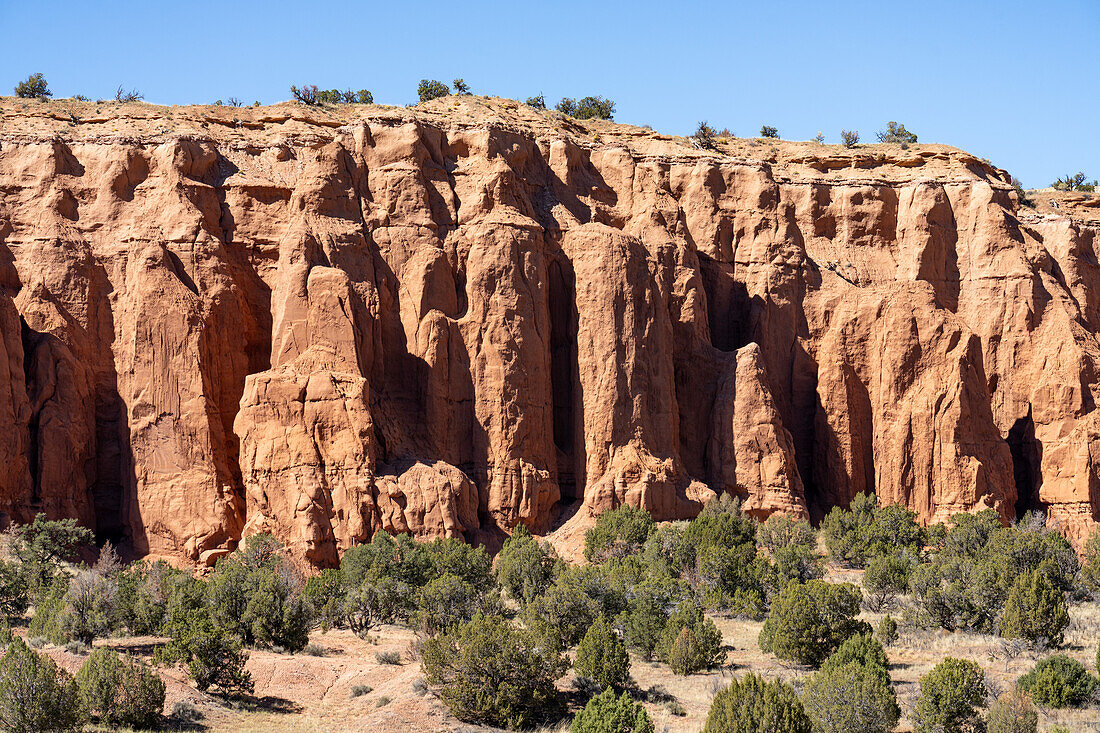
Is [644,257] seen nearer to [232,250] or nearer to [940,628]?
[232,250]

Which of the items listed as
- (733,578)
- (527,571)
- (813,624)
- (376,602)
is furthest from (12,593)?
(813,624)

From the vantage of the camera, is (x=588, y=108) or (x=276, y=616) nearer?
(x=276, y=616)

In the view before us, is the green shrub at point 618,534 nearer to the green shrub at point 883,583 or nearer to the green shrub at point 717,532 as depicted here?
the green shrub at point 717,532

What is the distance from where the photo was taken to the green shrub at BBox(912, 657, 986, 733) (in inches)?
1062

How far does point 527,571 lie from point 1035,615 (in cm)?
1377

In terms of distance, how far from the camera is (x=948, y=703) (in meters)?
27.0

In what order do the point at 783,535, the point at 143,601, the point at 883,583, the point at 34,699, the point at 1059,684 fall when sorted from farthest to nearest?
the point at 783,535 < the point at 883,583 < the point at 143,601 < the point at 1059,684 < the point at 34,699

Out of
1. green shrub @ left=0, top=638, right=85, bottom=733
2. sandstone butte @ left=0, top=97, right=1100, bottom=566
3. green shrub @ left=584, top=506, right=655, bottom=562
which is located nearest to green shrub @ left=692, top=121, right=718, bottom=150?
sandstone butte @ left=0, top=97, right=1100, bottom=566

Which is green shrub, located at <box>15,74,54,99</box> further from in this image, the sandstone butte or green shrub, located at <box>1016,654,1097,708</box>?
green shrub, located at <box>1016,654,1097,708</box>

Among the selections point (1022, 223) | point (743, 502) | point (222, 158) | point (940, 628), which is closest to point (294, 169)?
point (222, 158)

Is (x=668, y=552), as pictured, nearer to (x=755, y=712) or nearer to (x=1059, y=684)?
(x=1059, y=684)

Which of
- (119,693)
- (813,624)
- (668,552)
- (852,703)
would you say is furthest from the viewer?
(668,552)

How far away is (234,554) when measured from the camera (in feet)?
133

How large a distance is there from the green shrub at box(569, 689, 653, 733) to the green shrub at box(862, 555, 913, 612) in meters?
16.2
